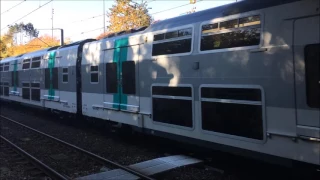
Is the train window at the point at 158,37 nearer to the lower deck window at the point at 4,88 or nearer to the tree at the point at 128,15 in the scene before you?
the lower deck window at the point at 4,88

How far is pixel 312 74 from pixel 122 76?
5.55 m

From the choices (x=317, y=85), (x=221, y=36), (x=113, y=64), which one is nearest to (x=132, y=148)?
(x=113, y=64)

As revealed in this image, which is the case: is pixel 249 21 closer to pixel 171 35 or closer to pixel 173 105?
pixel 171 35

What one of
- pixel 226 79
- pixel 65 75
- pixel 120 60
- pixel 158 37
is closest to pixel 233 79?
pixel 226 79

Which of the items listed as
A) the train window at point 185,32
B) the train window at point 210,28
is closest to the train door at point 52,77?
the train window at point 185,32

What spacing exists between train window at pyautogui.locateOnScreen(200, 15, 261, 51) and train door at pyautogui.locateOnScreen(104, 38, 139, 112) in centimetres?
258

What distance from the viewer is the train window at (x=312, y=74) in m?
4.71

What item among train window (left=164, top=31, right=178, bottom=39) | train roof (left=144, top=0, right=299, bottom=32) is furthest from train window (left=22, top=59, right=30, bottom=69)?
train window (left=164, top=31, right=178, bottom=39)

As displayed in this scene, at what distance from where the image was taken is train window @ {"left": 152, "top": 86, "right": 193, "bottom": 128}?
703cm

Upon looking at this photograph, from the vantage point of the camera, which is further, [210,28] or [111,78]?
[111,78]

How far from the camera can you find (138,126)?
8.77m

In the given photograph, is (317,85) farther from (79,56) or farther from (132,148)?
(79,56)

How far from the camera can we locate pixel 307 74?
15.8ft

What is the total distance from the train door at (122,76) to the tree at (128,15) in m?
25.1
